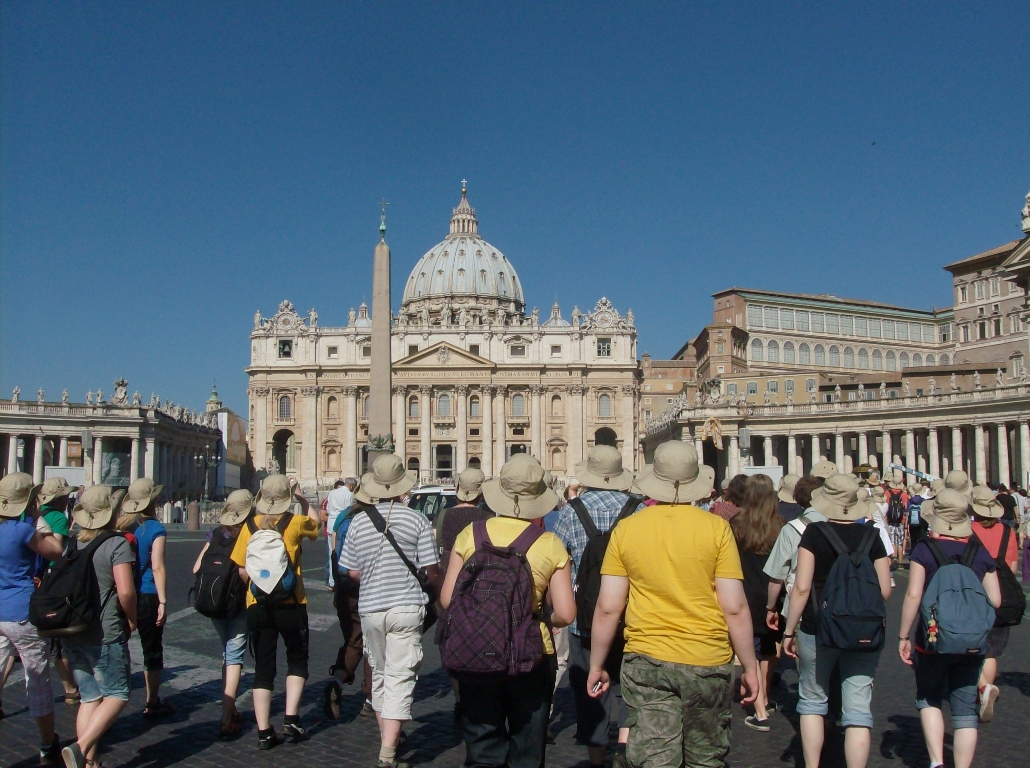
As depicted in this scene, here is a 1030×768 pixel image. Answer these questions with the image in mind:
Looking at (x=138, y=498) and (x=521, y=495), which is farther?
(x=138, y=498)

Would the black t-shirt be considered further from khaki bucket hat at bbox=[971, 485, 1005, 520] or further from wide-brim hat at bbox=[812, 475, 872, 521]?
khaki bucket hat at bbox=[971, 485, 1005, 520]

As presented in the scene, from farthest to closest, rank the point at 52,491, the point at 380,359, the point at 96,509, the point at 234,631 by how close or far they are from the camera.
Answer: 1. the point at 380,359
2. the point at 52,491
3. the point at 234,631
4. the point at 96,509

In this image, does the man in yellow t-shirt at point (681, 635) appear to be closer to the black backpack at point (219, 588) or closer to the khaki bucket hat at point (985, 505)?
the black backpack at point (219, 588)

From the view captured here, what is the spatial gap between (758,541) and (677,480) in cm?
237

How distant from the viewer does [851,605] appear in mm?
5344

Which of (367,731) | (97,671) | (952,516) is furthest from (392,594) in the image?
(952,516)

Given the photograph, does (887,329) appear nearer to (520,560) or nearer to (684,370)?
(684,370)

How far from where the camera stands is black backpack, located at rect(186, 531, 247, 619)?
21.7 feet

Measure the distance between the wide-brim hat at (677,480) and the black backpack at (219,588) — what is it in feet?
10.5

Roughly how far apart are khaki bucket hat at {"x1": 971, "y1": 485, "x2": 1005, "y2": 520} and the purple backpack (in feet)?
13.5

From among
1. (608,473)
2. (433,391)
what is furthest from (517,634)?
(433,391)

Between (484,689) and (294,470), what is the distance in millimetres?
71097

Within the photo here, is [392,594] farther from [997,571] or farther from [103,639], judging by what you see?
[997,571]

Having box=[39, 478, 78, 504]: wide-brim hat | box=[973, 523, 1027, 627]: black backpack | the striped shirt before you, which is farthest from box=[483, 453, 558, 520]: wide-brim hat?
box=[39, 478, 78, 504]: wide-brim hat
